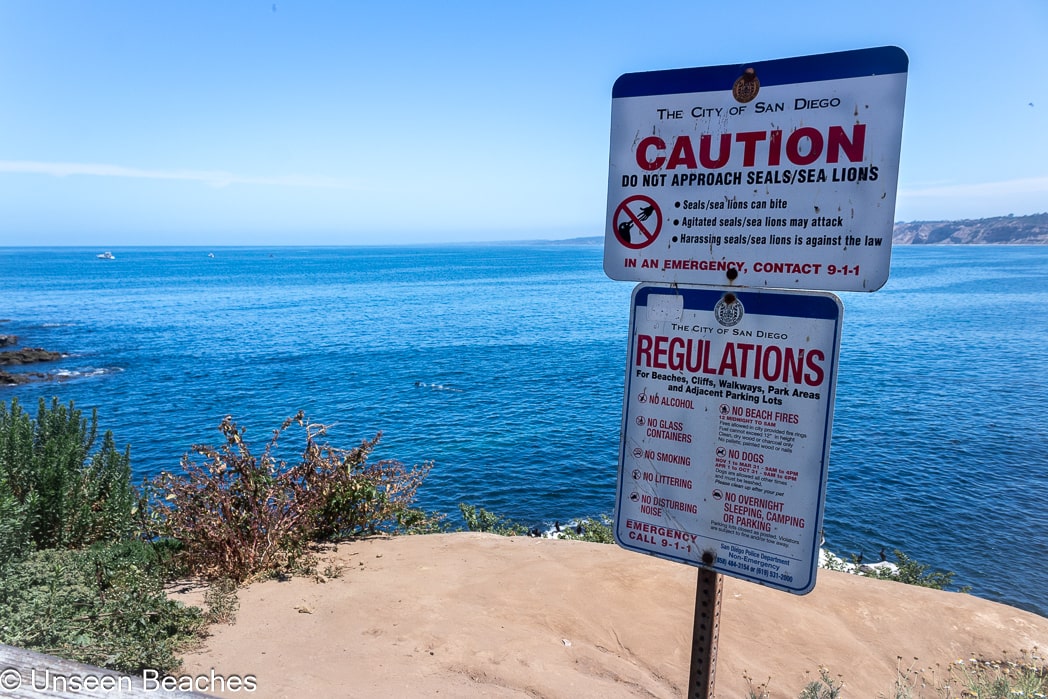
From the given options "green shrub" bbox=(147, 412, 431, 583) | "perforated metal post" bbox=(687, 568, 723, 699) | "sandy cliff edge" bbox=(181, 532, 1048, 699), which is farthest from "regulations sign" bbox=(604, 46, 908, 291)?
"green shrub" bbox=(147, 412, 431, 583)

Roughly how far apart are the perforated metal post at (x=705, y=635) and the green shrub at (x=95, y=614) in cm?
387

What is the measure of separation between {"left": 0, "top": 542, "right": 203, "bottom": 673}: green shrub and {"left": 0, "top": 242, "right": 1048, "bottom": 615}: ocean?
12633mm

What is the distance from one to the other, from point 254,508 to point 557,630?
3478 mm

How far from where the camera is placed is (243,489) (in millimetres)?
7668

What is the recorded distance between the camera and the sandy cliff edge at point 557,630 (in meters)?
5.04

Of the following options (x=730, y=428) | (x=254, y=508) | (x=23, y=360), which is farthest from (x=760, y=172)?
(x=23, y=360)

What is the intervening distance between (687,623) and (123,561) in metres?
5.29

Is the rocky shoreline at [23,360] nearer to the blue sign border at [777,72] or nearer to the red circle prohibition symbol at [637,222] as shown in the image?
the red circle prohibition symbol at [637,222]

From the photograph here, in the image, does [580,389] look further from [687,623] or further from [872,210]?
[872,210]

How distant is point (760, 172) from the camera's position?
6.90 feet

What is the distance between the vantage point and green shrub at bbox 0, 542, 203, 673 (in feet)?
14.8

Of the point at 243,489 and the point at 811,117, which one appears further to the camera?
the point at 243,489

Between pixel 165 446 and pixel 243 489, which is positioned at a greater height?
pixel 243 489

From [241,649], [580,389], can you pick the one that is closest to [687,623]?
[241,649]
